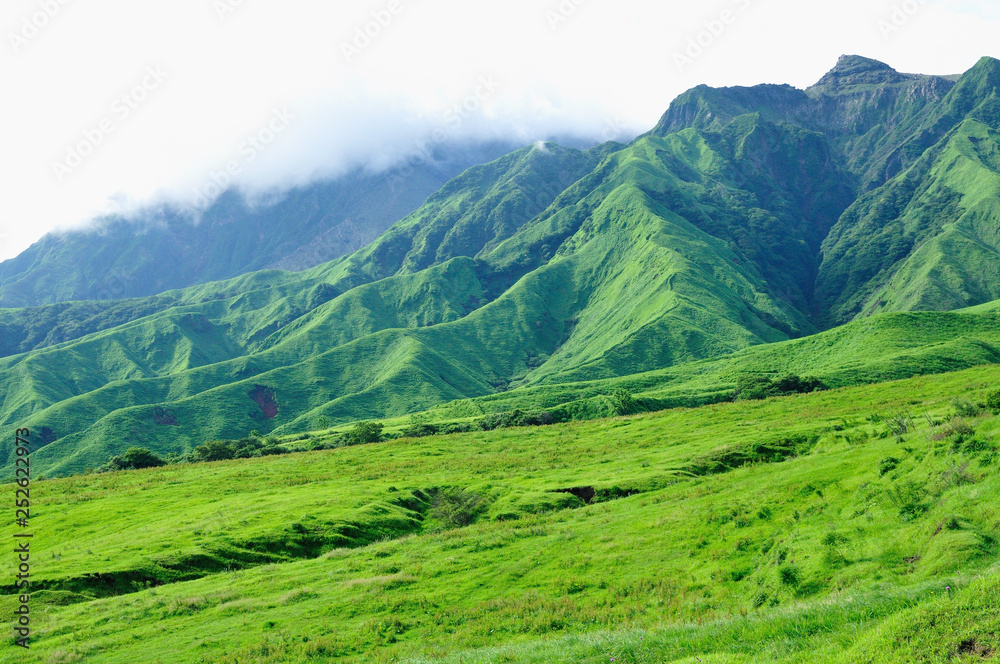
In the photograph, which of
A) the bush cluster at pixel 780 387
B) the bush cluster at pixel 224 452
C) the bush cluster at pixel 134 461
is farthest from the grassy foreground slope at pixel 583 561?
the bush cluster at pixel 780 387

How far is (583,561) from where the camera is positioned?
1543 inches

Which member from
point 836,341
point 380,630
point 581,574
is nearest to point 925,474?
point 581,574

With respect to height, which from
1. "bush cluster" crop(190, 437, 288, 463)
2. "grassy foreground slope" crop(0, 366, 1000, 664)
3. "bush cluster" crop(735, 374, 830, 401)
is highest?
"grassy foreground slope" crop(0, 366, 1000, 664)

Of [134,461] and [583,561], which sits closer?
[583,561]

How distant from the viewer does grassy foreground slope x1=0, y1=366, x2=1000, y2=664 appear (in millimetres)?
20297

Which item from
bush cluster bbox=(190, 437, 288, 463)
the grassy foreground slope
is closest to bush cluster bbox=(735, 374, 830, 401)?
the grassy foreground slope

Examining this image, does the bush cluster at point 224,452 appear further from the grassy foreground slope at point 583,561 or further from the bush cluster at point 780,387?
the bush cluster at point 780,387

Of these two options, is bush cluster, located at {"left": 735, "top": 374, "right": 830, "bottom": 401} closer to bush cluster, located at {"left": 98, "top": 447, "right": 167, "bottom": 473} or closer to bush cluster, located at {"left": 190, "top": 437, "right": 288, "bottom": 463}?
bush cluster, located at {"left": 190, "top": 437, "right": 288, "bottom": 463}

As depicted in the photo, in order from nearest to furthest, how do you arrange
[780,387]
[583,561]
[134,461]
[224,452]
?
[583,561], [134,461], [224,452], [780,387]

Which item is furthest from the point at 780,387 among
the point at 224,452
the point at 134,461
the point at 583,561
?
the point at 134,461

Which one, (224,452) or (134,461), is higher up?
(134,461)

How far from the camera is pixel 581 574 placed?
1470 inches

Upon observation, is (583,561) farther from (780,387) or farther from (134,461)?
(134,461)

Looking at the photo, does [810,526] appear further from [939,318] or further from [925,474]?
[939,318]
